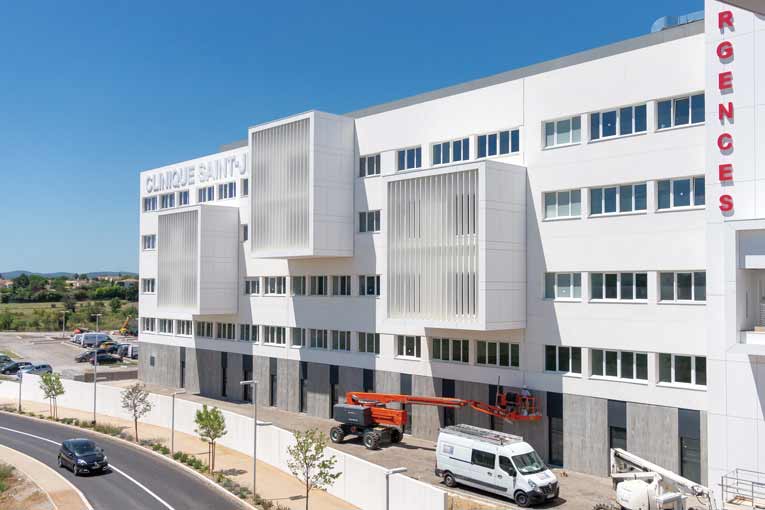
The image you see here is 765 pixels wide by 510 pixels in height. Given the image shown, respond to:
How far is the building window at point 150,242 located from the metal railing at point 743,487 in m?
55.7

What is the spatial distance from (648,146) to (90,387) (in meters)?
46.4

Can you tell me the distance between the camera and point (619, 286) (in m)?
34.4

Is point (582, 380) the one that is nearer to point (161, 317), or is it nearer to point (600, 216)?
point (600, 216)

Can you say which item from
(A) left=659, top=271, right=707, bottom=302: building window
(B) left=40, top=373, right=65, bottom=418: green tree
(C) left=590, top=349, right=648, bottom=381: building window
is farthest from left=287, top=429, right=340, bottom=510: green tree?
(B) left=40, top=373, right=65, bottom=418: green tree

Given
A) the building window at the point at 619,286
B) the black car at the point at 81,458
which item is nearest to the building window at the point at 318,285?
the black car at the point at 81,458

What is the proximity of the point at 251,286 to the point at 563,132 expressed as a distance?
30499mm

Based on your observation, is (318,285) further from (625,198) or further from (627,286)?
(625,198)

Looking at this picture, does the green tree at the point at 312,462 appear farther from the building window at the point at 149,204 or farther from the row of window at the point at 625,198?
the building window at the point at 149,204

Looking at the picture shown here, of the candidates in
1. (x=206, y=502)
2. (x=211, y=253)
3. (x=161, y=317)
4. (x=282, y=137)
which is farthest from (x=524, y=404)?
(x=161, y=317)

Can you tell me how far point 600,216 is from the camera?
115ft

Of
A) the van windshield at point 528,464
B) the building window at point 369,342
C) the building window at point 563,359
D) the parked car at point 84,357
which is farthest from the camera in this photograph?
Answer: the parked car at point 84,357

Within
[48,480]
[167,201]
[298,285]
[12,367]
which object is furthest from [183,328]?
[12,367]

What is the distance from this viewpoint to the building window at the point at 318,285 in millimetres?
50375

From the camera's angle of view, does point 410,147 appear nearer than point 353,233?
Yes
